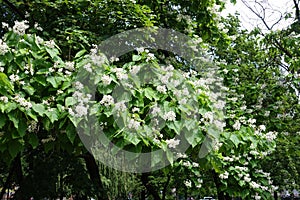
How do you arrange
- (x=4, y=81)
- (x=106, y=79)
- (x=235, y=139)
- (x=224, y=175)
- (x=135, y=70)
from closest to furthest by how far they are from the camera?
(x=4, y=81) → (x=106, y=79) → (x=135, y=70) → (x=235, y=139) → (x=224, y=175)

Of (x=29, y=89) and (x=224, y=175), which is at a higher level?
(x=29, y=89)

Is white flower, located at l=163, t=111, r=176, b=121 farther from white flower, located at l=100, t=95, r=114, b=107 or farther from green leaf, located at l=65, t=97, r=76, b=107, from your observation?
green leaf, located at l=65, t=97, r=76, b=107

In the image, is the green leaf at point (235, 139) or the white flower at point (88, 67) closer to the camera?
the white flower at point (88, 67)

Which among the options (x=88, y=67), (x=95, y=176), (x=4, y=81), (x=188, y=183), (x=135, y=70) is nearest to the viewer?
(x=4, y=81)

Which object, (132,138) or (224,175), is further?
(224,175)

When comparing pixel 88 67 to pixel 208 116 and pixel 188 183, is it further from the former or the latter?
pixel 188 183

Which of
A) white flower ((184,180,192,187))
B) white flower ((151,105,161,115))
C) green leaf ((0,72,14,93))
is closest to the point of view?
green leaf ((0,72,14,93))

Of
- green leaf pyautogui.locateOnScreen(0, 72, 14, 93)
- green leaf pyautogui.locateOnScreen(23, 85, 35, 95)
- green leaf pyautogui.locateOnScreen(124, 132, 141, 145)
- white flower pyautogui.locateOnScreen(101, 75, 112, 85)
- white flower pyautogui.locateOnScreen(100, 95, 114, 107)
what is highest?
white flower pyautogui.locateOnScreen(101, 75, 112, 85)

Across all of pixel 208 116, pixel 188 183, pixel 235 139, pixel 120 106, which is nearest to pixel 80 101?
pixel 120 106

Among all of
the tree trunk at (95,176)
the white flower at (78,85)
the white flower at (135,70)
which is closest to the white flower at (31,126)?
the white flower at (78,85)

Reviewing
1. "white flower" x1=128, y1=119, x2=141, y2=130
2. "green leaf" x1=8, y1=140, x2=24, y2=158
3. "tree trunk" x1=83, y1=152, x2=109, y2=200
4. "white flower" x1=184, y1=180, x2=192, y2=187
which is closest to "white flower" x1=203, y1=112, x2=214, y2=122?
"white flower" x1=128, y1=119, x2=141, y2=130

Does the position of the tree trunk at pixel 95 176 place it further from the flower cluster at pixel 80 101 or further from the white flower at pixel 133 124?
the white flower at pixel 133 124

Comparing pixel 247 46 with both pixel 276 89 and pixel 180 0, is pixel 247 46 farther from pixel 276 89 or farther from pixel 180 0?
pixel 180 0

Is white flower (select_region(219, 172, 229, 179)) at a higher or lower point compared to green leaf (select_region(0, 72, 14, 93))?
lower
